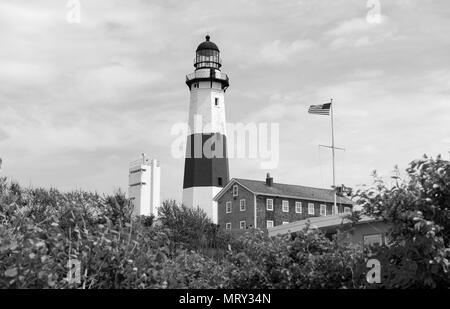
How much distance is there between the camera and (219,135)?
6144cm

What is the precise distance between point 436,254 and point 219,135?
5356 cm

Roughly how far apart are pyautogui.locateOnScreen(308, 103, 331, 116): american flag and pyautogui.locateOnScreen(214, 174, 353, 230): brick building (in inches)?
626

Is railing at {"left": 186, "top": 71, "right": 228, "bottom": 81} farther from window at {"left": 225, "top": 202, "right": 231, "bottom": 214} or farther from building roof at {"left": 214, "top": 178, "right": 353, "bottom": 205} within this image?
window at {"left": 225, "top": 202, "right": 231, "bottom": 214}

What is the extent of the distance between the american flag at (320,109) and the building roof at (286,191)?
15.9m

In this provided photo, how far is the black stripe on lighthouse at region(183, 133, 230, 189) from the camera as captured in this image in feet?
200

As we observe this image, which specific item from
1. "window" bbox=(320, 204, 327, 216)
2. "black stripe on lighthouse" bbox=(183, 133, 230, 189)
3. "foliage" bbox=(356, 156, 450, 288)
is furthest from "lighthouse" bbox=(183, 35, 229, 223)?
"foliage" bbox=(356, 156, 450, 288)

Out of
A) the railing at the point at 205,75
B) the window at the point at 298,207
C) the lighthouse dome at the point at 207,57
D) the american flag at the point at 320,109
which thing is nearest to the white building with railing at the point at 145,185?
the railing at the point at 205,75

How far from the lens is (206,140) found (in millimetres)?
61000

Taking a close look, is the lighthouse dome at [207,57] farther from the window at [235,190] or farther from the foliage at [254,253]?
the foliage at [254,253]

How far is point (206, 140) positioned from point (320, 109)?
18.1 meters

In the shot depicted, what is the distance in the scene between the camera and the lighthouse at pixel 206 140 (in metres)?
61.0
